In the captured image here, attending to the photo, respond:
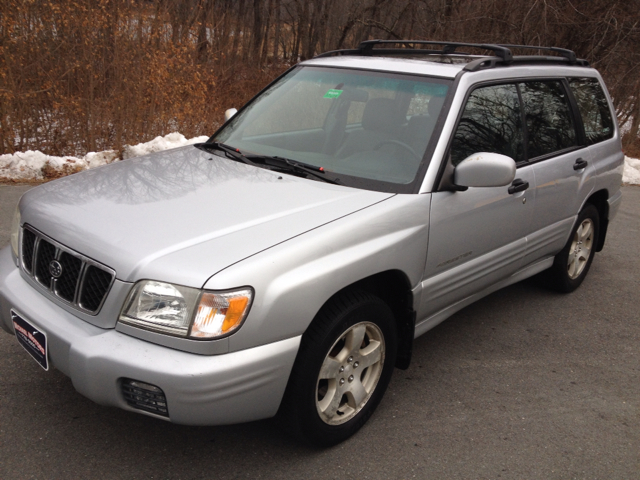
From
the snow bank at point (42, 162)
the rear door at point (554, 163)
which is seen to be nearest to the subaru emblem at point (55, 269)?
the rear door at point (554, 163)

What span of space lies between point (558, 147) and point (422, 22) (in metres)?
12.4

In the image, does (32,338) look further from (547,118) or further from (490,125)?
(547,118)

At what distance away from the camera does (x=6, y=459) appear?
2.75 m

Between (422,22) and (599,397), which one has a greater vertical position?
(422,22)

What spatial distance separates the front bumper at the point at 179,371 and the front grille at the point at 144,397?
2 cm

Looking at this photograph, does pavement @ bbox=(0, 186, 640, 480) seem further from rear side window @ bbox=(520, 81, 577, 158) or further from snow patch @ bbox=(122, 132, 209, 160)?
snow patch @ bbox=(122, 132, 209, 160)

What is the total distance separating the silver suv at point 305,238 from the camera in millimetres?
2426

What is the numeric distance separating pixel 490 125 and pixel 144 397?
2.50 meters

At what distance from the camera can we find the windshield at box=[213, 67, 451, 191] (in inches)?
134

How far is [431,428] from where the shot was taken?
322cm

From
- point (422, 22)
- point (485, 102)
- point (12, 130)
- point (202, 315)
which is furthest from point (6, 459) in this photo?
point (422, 22)

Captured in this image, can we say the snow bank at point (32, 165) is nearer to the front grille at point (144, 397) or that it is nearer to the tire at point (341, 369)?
the tire at point (341, 369)

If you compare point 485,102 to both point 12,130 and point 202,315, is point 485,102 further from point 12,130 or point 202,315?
point 12,130

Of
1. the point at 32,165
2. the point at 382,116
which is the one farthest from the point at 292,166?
the point at 32,165
